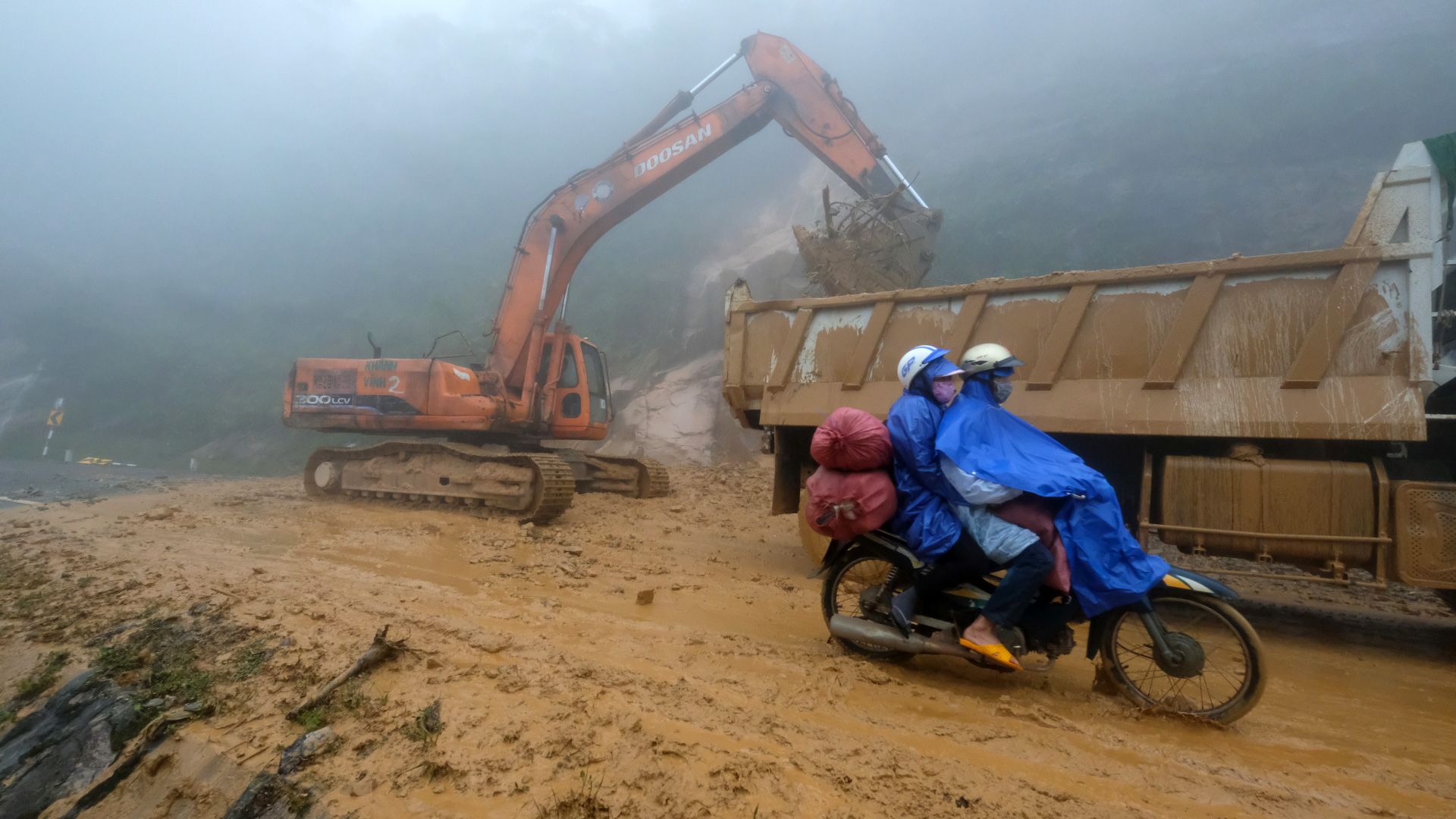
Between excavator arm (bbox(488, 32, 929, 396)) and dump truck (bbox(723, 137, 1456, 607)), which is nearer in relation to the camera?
dump truck (bbox(723, 137, 1456, 607))

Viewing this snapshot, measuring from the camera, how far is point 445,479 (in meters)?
7.57

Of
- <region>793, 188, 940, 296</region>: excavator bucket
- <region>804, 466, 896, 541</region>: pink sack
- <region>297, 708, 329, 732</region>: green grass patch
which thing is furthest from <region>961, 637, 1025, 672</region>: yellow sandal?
<region>793, 188, 940, 296</region>: excavator bucket

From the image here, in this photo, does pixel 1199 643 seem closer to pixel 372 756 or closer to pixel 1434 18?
pixel 372 756

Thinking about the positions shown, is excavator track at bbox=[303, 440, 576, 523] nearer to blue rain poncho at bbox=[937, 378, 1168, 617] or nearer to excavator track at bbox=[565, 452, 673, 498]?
excavator track at bbox=[565, 452, 673, 498]

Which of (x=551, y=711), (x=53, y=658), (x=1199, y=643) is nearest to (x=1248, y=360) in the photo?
(x=1199, y=643)

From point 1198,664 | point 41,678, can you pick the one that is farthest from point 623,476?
point 1198,664

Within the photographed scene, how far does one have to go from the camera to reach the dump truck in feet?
11.7

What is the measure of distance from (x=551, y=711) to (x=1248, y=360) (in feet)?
14.3

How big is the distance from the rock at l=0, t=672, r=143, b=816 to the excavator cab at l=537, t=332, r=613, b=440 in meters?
5.95

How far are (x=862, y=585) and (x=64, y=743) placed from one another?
3.52 metres

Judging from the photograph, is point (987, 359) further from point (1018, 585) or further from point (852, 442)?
point (1018, 585)

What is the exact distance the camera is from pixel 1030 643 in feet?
8.63

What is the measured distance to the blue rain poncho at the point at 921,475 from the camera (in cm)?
263

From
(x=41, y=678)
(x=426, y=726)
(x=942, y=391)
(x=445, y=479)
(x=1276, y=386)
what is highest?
(x=1276, y=386)
